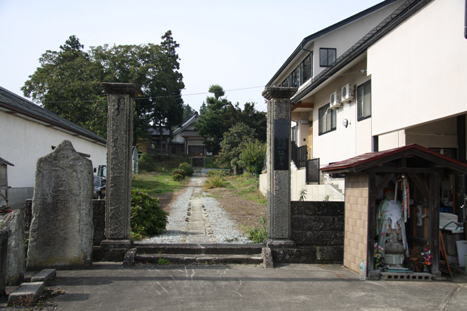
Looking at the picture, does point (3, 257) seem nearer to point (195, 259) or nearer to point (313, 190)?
point (195, 259)

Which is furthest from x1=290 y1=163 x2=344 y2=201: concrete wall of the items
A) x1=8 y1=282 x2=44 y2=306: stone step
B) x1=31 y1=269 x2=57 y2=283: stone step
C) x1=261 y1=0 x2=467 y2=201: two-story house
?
x1=8 y1=282 x2=44 y2=306: stone step

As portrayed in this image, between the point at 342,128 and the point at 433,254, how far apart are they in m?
8.59

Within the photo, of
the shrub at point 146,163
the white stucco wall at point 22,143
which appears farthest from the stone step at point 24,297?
the shrub at point 146,163

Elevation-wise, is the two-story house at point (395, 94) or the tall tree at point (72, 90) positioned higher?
the tall tree at point (72, 90)

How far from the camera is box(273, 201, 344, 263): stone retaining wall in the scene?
26.0 feet

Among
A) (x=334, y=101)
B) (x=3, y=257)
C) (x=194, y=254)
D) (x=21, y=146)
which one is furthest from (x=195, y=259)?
(x=21, y=146)

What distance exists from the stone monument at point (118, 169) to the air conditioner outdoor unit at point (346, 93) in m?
8.42

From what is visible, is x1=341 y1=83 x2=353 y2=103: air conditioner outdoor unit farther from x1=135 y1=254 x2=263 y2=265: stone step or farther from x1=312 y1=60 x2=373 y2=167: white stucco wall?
x1=135 y1=254 x2=263 y2=265: stone step

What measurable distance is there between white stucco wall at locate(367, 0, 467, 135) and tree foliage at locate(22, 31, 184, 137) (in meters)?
29.2

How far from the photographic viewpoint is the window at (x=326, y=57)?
2038 centimetres

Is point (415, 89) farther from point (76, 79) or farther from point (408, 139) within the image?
point (76, 79)

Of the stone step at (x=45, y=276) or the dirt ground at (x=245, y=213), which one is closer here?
the stone step at (x=45, y=276)

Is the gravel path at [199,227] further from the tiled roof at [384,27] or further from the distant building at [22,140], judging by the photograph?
the tiled roof at [384,27]

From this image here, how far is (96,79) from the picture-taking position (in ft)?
120
